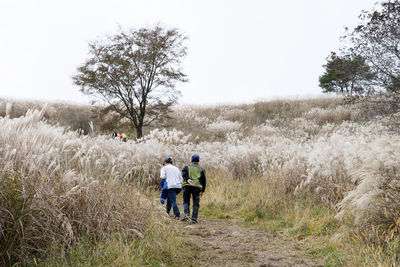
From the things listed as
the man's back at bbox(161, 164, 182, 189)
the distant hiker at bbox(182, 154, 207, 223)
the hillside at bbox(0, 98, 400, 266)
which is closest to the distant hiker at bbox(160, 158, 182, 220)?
the man's back at bbox(161, 164, 182, 189)

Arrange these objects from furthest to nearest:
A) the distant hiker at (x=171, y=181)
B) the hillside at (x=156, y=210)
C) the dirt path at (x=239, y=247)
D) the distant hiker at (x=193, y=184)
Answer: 1. the distant hiker at (x=171, y=181)
2. the distant hiker at (x=193, y=184)
3. the dirt path at (x=239, y=247)
4. the hillside at (x=156, y=210)

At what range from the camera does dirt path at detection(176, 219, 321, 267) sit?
15.7 feet

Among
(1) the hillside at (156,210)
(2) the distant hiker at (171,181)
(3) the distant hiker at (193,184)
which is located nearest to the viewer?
(1) the hillside at (156,210)

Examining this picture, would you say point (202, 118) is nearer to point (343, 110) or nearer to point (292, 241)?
point (343, 110)

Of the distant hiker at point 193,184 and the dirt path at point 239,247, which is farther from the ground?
the distant hiker at point 193,184

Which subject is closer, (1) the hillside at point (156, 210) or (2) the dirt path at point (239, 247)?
(1) the hillside at point (156, 210)

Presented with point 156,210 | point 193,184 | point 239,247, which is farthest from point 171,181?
point 239,247

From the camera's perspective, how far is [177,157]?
12.6 metres

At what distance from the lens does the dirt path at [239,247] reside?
4.80 m

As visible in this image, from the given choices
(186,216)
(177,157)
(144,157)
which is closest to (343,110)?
(177,157)

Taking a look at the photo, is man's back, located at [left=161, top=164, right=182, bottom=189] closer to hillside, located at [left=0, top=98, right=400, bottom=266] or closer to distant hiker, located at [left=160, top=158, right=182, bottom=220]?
distant hiker, located at [left=160, top=158, right=182, bottom=220]

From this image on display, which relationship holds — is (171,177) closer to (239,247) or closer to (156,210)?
(156,210)

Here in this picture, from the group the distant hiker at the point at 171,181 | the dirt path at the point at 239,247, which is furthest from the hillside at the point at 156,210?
the distant hiker at the point at 171,181

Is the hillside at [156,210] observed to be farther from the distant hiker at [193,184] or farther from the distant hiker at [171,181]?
the distant hiker at [171,181]
